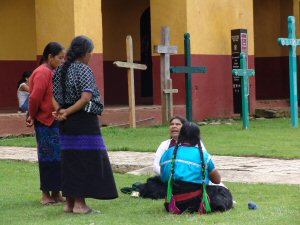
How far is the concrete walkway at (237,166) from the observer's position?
10.1 meters

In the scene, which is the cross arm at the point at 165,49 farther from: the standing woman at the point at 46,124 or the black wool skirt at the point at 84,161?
the black wool skirt at the point at 84,161

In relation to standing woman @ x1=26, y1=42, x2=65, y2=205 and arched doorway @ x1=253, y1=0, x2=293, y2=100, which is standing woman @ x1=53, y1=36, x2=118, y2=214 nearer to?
standing woman @ x1=26, y1=42, x2=65, y2=205

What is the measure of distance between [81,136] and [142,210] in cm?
93

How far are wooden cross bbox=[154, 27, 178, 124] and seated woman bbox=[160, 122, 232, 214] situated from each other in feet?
31.1

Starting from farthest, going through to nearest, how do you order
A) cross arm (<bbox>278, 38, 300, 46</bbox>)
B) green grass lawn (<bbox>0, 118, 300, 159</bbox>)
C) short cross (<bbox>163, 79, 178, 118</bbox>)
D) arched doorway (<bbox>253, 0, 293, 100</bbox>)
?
arched doorway (<bbox>253, 0, 293, 100</bbox>) → short cross (<bbox>163, 79, 178, 118</bbox>) → cross arm (<bbox>278, 38, 300, 46</bbox>) → green grass lawn (<bbox>0, 118, 300, 159</bbox>)

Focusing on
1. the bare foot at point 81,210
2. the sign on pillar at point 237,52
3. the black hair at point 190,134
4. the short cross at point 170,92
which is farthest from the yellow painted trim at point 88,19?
the black hair at point 190,134

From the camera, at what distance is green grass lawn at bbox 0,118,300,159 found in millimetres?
12695

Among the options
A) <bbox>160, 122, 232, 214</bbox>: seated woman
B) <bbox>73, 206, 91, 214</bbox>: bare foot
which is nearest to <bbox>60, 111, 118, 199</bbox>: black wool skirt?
<bbox>73, 206, 91, 214</bbox>: bare foot

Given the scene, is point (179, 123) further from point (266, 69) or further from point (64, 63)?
point (266, 69)

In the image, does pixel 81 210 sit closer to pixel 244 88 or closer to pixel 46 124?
pixel 46 124

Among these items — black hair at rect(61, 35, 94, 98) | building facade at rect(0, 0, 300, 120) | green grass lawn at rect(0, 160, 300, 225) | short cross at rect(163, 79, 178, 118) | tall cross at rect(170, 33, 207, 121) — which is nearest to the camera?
green grass lawn at rect(0, 160, 300, 225)

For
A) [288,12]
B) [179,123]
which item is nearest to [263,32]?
[288,12]

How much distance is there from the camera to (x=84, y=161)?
792 centimetres

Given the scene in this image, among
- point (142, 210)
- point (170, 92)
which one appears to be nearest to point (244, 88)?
point (170, 92)
